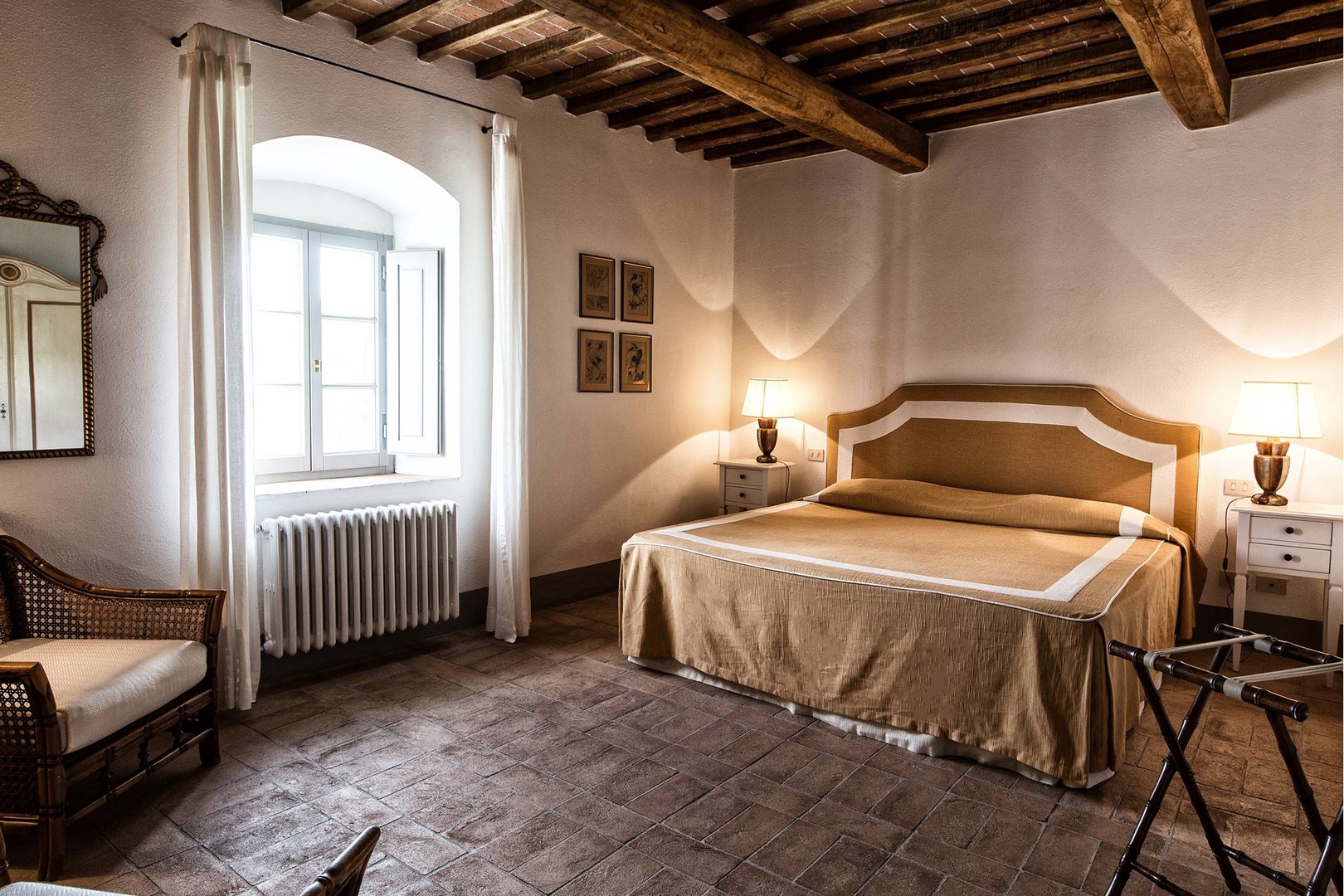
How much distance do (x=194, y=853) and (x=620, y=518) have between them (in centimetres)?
310

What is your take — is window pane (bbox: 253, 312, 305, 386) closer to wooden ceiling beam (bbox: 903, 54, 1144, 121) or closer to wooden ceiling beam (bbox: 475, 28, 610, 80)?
wooden ceiling beam (bbox: 475, 28, 610, 80)

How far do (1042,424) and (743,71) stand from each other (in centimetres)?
241

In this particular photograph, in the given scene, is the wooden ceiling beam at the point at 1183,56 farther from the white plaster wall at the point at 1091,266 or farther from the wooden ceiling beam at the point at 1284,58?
the white plaster wall at the point at 1091,266

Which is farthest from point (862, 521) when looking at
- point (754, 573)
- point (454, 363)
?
point (454, 363)

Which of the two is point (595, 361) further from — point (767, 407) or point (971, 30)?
point (971, 30)

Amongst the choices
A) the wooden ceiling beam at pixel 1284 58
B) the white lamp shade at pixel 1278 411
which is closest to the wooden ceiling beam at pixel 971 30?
the wooden ceiling beam at pixel 1284 58

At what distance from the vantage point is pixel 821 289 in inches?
211

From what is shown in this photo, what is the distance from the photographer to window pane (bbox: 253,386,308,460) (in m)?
3.94

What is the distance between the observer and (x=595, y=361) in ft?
15.9

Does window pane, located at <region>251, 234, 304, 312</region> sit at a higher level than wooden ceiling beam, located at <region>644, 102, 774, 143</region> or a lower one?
lower

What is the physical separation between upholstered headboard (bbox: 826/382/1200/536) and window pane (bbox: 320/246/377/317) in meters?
2.83

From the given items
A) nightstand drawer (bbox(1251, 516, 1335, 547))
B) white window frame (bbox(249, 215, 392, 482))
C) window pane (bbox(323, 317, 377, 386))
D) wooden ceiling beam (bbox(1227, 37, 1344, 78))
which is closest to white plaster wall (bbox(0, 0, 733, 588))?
white window frame (bbox(249, 215, 392, 482))

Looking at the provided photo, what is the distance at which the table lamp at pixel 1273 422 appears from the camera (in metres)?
3.63

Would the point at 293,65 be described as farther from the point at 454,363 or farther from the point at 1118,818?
the point at 1118,818
